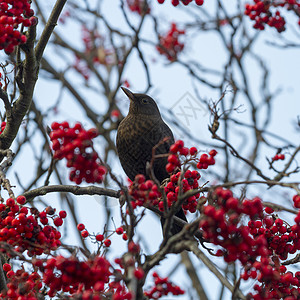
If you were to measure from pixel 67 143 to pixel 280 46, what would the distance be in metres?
3.56

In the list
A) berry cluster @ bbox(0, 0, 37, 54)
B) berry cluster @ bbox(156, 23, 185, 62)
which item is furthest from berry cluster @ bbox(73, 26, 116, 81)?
berry cluster @ bbox(0, 0, 37, 54)

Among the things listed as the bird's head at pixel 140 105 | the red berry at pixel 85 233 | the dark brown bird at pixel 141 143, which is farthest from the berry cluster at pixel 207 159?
the bird's head at pixel 140 105

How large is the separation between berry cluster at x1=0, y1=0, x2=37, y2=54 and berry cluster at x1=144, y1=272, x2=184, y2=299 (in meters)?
1.46

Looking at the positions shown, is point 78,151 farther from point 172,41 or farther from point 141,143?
point 172,41

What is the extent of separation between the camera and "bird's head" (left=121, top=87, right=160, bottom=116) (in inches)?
181

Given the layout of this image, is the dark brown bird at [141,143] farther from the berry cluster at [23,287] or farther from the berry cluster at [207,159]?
the berry cluster at [23,287]

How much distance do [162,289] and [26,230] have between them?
0.81 metres

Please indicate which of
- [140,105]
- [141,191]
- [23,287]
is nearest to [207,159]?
[141,191]

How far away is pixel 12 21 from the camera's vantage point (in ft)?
7.41

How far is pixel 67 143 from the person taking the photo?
5.72 feet

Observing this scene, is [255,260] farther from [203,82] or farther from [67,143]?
[203,82]

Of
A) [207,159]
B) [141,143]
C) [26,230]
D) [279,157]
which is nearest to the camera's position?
[26,230]

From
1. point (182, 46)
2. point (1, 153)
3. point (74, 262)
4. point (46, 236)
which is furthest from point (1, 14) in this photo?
point (182, 46)

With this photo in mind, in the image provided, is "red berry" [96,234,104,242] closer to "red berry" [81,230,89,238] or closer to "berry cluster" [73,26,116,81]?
"red berry" [81,230,89,238]
